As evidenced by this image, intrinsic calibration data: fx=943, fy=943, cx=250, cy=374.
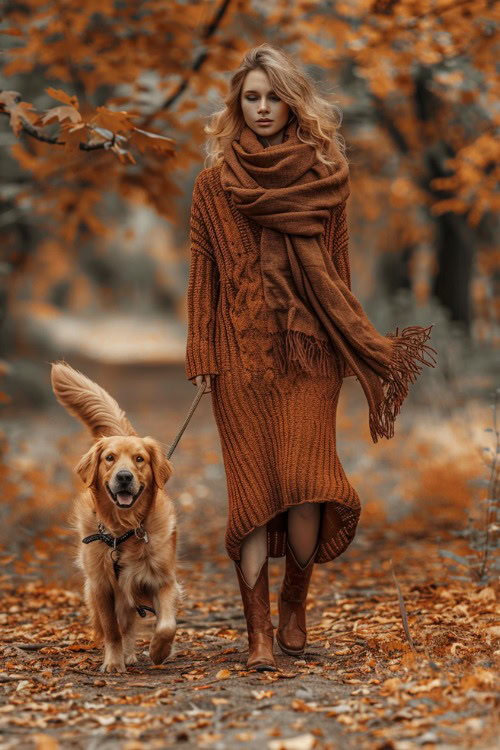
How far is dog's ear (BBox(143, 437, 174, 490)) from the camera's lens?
3824mm

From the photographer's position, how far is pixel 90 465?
3801mm

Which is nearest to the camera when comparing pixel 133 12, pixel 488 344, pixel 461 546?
pixel 461 546

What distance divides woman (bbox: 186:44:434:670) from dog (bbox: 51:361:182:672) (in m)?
0.30

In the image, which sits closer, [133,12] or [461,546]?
[461,546]

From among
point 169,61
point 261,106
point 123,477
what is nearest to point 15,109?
point 261,106

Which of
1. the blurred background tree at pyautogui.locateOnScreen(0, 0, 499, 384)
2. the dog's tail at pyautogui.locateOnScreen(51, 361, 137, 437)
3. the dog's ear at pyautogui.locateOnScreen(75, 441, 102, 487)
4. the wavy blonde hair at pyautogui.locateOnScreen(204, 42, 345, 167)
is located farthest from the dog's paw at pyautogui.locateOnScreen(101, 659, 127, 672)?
the blurred background tree at pyautogui.locateOnScreen(0, 0, 499, 384)

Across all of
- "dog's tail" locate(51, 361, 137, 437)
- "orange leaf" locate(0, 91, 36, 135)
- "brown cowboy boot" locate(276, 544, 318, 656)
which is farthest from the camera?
"orange leaf" locate(0, 91, 36, 135)

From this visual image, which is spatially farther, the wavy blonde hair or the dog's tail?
the dog's tail

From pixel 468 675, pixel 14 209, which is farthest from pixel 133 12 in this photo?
pixel 468 675

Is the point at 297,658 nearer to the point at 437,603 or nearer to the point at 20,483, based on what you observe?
the point at 437,603

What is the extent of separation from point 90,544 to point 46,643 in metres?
0.72

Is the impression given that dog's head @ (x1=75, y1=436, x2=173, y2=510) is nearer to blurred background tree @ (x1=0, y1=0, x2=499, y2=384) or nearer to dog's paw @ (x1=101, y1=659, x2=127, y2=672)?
dog's paw @ (x1=101, y1=659, x2=127, y2=672)

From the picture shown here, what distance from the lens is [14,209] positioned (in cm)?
758

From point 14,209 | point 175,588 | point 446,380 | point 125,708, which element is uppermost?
point 14,209
